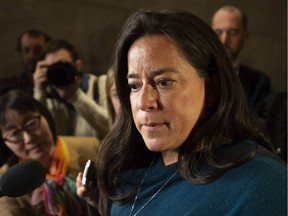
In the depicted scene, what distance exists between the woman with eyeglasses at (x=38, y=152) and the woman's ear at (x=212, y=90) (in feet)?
2.71

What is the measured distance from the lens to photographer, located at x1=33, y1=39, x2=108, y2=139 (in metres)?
2.05

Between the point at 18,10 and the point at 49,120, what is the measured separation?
109cm

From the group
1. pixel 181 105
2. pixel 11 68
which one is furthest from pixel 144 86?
pixel 11 68

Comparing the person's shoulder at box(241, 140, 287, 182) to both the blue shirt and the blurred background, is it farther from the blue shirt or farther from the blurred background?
the blurred background

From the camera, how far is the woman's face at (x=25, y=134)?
1673 millimetres

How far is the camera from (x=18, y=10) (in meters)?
2.62

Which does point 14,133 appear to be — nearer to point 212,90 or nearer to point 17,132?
point 17,132

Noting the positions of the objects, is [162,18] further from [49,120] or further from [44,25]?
[44,25]

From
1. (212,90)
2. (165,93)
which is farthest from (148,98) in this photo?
(212,90)

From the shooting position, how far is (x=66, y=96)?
2.09 meters

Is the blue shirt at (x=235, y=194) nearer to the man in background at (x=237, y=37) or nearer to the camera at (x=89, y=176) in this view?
the camera at (x=89, y=176)

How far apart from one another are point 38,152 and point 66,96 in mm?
424

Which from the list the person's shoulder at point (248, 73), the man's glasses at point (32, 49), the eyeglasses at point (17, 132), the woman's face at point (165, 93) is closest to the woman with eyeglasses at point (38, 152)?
the eyeglasses at point (17, 132)

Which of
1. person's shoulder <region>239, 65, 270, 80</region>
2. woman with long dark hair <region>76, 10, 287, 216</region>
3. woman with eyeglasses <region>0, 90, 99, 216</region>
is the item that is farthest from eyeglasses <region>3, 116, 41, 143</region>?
person's shoulder <region>239, 65, 270, 80</region>
